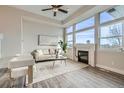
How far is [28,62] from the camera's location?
260 centimetres

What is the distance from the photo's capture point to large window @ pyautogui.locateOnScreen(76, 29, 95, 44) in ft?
18.9

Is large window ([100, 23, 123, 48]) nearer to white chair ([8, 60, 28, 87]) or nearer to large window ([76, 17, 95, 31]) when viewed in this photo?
large window ([76, 17, 95, 31])

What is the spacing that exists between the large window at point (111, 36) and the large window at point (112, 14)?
0.33 metres

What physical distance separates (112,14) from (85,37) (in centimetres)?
224

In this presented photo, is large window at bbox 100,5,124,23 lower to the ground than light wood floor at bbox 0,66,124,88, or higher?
higher

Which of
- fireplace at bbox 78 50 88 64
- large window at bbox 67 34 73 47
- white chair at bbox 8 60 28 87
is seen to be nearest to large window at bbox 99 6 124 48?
fireplace at bbox 78 50 88 64

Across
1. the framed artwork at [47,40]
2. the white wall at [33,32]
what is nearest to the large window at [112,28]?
the framed artwork at [47,40]

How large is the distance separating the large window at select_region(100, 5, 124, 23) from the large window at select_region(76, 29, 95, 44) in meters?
0.92

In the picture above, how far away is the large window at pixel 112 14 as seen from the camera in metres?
4.04

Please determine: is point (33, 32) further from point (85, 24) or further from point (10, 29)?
point (85, 24)

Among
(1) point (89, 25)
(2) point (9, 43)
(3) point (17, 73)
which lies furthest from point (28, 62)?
(1) point (89, 25)

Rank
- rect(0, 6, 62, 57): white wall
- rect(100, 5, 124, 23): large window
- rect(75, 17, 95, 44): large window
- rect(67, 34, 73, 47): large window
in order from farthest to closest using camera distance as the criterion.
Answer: rect(67, 34, 73, 47): large window
rect(75, 17, 95, 44): large window
rect(0, 6, 62, 57): white wall
rect(100, 5, 124, 23): large window

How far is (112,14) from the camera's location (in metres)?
4.42

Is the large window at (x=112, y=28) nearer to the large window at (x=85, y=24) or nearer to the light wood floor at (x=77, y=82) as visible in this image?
the large window at (x=85, y=24)
